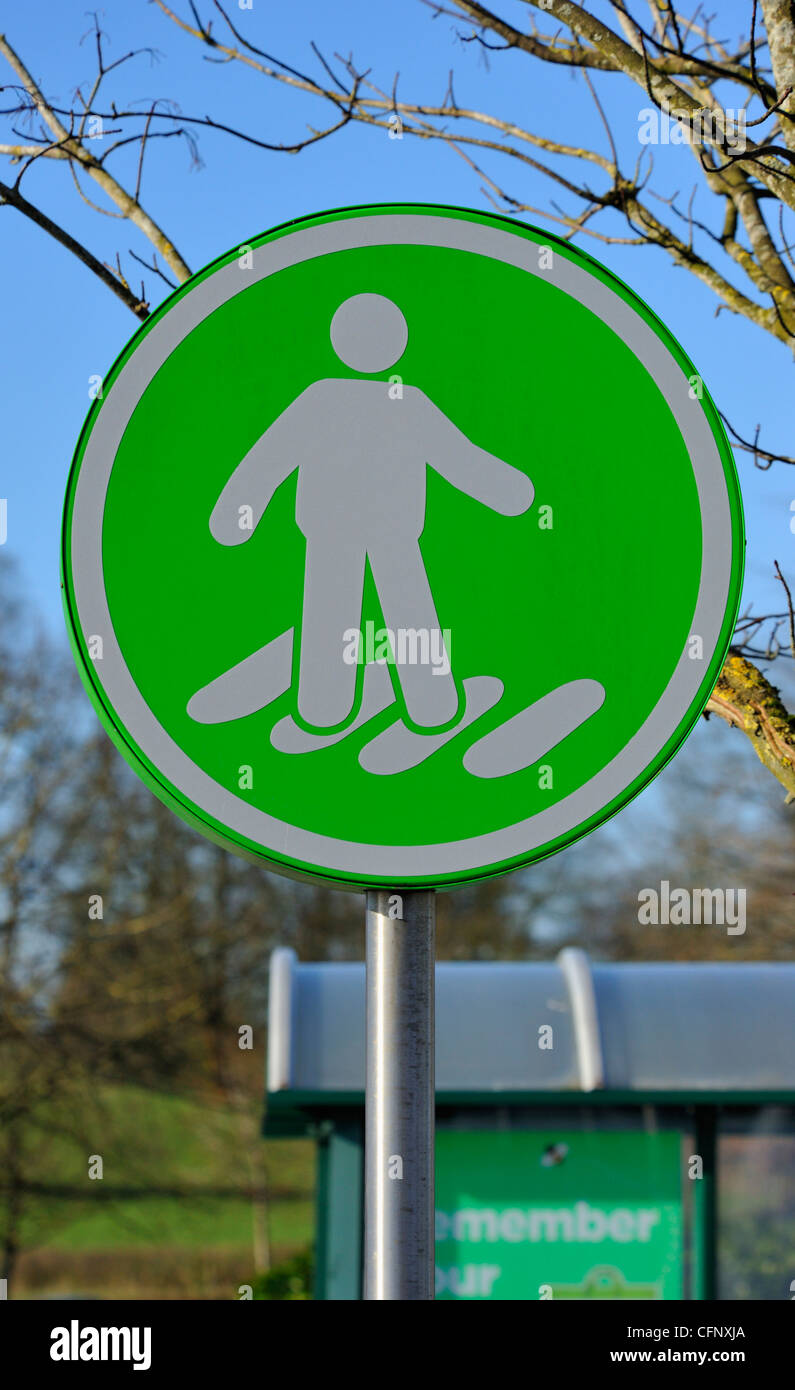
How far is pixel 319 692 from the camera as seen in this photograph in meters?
1.58

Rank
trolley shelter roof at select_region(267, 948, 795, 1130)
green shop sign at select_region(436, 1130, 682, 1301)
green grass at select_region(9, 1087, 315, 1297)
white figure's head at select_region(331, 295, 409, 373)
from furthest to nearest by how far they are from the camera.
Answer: green grass at select_region(9, 1087, 315, 1297) → trolley shelter roof at select_region(267, 948, 795, 1130) → green shop sign at select_region(436, 1130, 682, 1301) → white figure's head at select_region(331, 295, 409, 373)

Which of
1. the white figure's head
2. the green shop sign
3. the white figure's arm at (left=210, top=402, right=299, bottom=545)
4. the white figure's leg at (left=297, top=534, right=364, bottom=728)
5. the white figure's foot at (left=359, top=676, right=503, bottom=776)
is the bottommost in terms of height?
the green shop sign

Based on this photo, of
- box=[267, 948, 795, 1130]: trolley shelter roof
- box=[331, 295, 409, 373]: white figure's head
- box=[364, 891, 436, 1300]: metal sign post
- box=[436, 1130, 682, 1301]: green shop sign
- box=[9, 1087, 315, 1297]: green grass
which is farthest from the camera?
box=[9, 1087, 315, 1297]: green grass

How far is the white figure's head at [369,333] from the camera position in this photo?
167cm

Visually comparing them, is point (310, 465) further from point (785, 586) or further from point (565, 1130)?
point (565, 1130)

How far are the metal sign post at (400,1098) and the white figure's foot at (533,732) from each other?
0.58 ft

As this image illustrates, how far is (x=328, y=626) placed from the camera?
1.59 m

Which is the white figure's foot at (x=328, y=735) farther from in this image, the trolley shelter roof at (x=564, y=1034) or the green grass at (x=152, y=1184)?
the green grass at (x=152, y=1184)

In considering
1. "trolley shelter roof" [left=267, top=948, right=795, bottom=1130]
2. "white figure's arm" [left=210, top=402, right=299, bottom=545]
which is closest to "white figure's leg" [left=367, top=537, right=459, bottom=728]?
"white figure's arm" [left=210, top=402, right=299, bottom=545]

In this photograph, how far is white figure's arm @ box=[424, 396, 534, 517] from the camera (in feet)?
5.34

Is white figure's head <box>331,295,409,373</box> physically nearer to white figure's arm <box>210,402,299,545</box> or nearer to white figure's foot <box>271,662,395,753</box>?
white figure's arm <box>210,402,299,545</box>

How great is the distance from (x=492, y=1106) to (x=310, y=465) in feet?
21.6

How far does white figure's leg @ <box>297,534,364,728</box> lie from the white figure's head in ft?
0.79

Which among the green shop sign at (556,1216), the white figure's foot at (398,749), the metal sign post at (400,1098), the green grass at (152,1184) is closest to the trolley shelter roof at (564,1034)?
the green shop sign at (556,1216)
